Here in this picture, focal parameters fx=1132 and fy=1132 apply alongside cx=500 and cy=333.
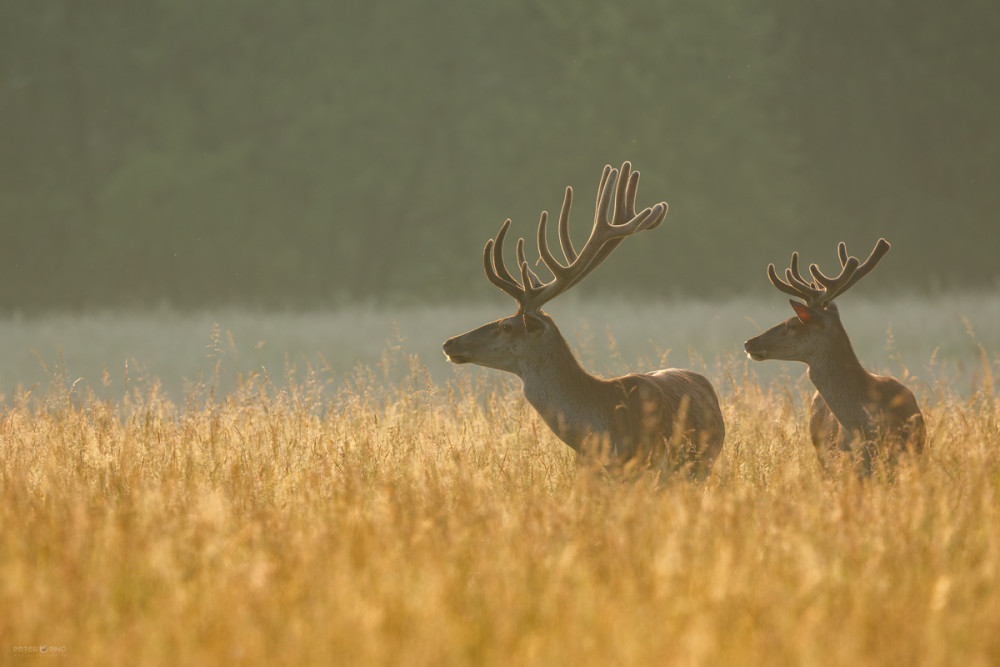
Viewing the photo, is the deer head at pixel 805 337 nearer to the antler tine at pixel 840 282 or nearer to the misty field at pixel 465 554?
the antler tine at pixel 840 282

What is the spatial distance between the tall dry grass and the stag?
0.77ft

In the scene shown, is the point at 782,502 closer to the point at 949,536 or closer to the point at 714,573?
the point at 949,536

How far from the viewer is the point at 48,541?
12.2 feet

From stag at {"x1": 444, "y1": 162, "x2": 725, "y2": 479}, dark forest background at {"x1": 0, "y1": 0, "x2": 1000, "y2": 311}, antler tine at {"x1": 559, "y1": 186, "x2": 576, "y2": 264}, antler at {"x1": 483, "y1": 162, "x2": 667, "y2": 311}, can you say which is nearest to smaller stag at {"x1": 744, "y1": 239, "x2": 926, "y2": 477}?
stag at {"x1": 444, "y1": 162, "x2": 725, "y2": 479}

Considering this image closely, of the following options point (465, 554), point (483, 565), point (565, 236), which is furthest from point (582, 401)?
point (483, 565)

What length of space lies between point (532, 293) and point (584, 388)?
53cm

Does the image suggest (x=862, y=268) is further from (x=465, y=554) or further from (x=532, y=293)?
(x=465, y=554)

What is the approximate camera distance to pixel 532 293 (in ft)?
17.6

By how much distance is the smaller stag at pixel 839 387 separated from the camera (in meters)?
5.31

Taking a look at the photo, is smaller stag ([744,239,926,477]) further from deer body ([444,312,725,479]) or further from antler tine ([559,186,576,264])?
antler tine ([559,186,576,264])

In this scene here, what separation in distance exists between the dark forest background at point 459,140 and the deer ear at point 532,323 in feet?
67.9

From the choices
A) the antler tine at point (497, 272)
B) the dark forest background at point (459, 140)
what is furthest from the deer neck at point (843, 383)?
the dark forest background at point (459, 140)

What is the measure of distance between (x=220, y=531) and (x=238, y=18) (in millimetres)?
29214

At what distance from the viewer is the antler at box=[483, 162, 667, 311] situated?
17.5 feet
